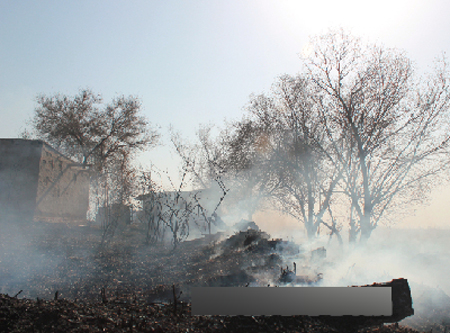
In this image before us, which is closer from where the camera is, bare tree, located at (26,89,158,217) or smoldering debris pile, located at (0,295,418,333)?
smoldering debris pile, located at (0,295,418,333)

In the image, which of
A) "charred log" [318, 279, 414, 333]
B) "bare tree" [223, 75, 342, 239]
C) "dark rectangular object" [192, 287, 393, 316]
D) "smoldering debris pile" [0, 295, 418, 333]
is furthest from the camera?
"bare tree" [223, 75, 342, 239]

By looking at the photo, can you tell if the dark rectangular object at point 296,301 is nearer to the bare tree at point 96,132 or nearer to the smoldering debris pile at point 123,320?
the smoldering debris pile at point 123,320

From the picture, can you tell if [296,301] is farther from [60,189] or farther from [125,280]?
[60,189]

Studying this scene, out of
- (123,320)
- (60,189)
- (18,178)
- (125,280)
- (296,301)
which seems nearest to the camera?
(123,320)

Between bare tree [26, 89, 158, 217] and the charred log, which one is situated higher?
bare tree [26, 89, 158, 217]

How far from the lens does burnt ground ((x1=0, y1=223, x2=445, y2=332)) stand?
11.5ft

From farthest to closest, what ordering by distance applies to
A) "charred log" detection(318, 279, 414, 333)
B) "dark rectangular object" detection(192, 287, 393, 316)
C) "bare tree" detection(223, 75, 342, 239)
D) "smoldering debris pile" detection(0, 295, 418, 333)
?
"bare tree" detection(223, 75, 342, 239), "charred log" detection(318, 279, 414, 333), "dark rectangular object" detection(192, 287, 393, 316), "smoldering debris pile" detection(0, 295, 418, 333)

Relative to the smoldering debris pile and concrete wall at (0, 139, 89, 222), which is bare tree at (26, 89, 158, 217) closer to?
concrete wall at (0, 139, 89, 222)

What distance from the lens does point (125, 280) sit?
7.49 metres

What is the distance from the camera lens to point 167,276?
25.5 feet

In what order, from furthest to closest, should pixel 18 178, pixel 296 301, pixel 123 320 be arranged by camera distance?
pixel 18 178
pixel 296 301
pixel 123 320

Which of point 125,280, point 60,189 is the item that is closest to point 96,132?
point 60,189

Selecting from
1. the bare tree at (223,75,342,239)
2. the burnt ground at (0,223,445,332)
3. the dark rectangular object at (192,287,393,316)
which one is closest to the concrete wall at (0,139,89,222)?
the burnt ground at (0,223,445,332)

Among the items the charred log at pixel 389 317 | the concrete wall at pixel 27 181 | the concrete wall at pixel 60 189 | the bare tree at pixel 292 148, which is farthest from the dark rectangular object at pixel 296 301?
the concrete wall at pixel 60 189
